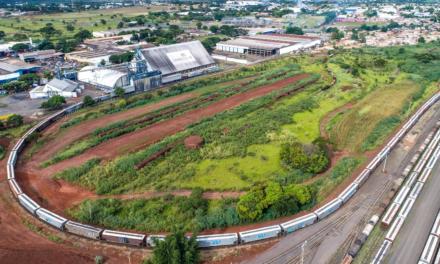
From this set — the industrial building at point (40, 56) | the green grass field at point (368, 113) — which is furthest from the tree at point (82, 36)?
the green grass field at point (368, 113)

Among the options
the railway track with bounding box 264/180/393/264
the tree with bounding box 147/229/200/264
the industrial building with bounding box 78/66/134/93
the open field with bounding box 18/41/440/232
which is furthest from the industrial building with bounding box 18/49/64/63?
the railway track with bounding box 264/180/393/264

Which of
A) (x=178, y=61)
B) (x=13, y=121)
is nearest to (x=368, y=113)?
(x=178, y=61)

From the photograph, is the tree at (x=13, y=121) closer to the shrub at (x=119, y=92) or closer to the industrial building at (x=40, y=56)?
the shrub at (x=119, y=92)

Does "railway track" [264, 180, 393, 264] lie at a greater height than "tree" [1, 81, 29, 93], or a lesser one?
lesser

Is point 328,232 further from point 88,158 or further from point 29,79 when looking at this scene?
point 29,79

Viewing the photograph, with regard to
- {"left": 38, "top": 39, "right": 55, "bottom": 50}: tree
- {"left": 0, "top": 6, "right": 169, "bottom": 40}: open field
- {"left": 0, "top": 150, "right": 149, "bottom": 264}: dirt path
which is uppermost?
{"left": 0, "top": 6, "right": 169, "bottom": 40}: open field

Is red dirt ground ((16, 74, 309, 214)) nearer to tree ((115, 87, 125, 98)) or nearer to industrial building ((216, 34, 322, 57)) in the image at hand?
tree ((115, 87, 125, 98))

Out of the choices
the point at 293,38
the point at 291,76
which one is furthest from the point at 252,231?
the point at 293,38
